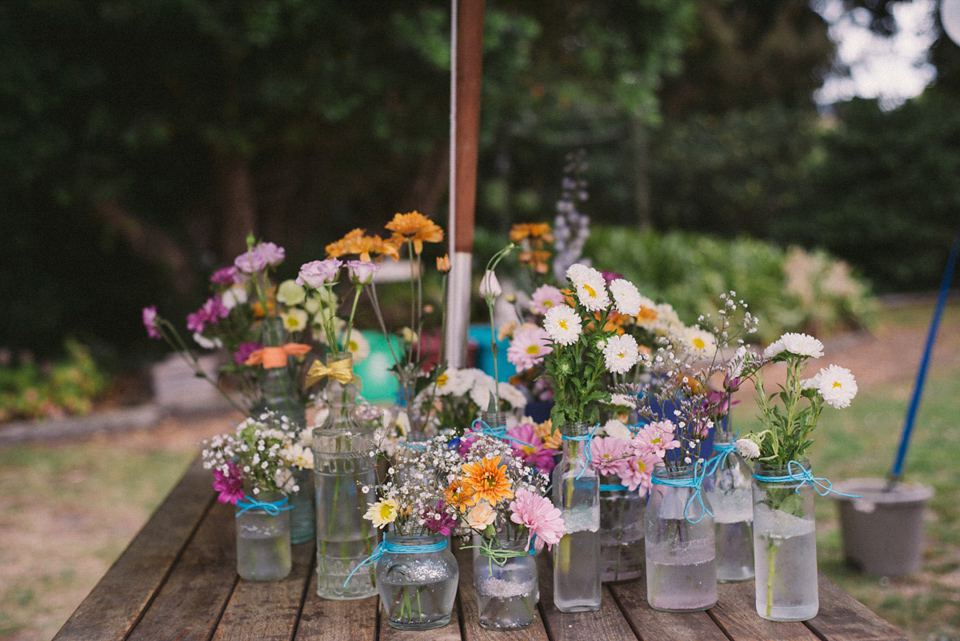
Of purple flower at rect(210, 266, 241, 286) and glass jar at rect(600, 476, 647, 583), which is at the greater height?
purple flower at rect(210, 266, 241, 286)

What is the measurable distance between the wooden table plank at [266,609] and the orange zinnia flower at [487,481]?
42cm

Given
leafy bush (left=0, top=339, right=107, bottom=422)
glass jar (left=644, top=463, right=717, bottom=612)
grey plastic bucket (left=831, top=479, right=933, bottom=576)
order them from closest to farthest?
glass jar (left=644, top=463, right=717, bottom=612)
grey plastic bucket (left=831, top=479, right=933, bottom=576)
leafy bush (left=0, top=339, right=107, bottom=422)

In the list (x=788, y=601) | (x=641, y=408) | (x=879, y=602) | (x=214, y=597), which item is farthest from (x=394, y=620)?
(x=879, y=602)

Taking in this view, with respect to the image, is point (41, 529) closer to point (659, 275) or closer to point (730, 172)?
point (659, 275)

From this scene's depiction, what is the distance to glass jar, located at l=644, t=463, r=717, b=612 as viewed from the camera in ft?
4.58

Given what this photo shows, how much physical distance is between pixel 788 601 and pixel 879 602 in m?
2.14

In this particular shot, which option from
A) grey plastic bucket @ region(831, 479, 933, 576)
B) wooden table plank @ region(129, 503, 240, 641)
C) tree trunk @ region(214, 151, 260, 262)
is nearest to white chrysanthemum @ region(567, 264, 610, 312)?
wooden table plank @ region(129, 503, 240, 641)

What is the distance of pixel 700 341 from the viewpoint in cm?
165

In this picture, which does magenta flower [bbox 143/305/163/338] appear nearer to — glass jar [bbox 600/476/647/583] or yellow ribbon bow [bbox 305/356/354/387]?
yellow ribbon bow [bbox 305/356/354/387]

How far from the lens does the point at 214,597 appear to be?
5.14ft

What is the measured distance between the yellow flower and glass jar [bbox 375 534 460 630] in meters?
0.05

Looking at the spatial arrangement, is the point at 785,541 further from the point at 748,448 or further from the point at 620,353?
the point at 620,353

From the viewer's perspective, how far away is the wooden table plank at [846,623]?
51.7 inches

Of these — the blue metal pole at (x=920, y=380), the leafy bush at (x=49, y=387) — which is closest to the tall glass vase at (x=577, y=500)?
the blue metal pole at (x=920, y=380)
